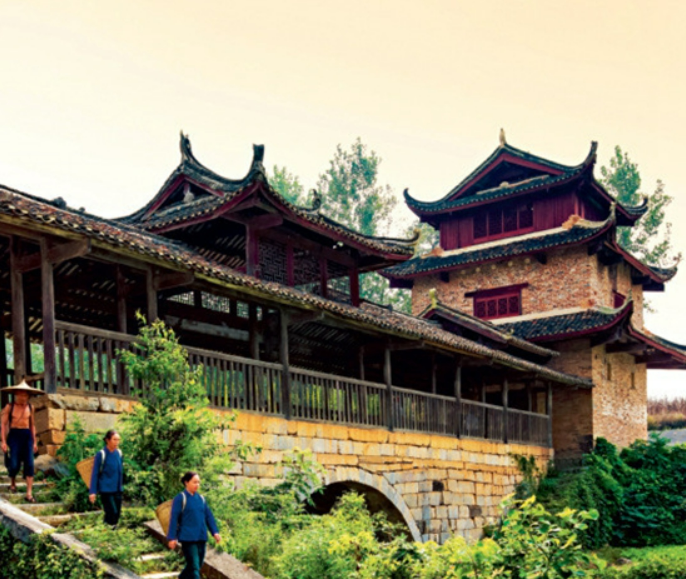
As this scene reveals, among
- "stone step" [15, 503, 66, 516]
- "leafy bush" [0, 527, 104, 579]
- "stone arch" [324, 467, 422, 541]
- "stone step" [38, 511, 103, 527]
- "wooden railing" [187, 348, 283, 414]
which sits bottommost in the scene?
"stone arch" [324, 467, 422, 541]

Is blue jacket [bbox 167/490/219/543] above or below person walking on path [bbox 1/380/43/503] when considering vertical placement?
below

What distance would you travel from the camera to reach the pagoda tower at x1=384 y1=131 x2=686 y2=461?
27.3 meters

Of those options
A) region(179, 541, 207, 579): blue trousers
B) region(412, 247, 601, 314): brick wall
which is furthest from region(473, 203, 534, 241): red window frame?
region(179, 541, 207, 579): blue trousers

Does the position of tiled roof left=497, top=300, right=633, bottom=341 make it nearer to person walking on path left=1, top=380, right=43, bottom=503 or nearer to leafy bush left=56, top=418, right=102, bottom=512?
leafy bush left=56, top=418, right=102, bottom=512

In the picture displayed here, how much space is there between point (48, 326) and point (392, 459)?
8.49 meters

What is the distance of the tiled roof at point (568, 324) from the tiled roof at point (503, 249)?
2085mm

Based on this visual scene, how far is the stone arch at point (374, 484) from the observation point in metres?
16.5

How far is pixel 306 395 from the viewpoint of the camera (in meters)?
17.7

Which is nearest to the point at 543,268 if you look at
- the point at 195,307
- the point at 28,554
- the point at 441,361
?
the point at 441,361

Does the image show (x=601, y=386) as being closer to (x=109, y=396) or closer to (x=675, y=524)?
(x=675, y=524)

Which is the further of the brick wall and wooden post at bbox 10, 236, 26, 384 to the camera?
the brick wall

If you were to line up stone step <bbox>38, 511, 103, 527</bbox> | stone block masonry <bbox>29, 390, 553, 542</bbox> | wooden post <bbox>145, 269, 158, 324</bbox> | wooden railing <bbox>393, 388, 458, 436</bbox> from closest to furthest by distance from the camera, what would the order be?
stone step <bbox>38, 511, 103, 527</bbox> < stone block masonry <bbox>29, 390, 553, 542</bbox> < wooden post <bbox>145, 269, 158, 324</bbox> < wooden railing <bbox>393, 388, 458, 436</bbox>

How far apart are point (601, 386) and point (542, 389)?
82.9 inches

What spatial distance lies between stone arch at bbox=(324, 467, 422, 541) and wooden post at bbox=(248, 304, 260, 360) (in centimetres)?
231
